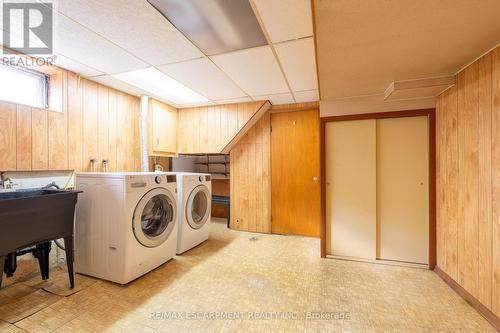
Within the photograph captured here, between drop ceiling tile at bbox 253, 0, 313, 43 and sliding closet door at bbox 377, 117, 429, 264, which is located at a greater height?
drop ceiling tile at bbox 253, 0, 313, 43

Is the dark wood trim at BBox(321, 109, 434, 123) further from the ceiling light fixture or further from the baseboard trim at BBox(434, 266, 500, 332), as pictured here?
the ceiling light fixture

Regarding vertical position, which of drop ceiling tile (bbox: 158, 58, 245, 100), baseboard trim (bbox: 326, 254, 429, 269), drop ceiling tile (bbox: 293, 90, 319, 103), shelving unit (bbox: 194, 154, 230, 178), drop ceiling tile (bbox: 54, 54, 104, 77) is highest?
drop ceiling tile (bbox: 54, 54, 104, 77)

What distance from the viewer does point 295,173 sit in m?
3.48

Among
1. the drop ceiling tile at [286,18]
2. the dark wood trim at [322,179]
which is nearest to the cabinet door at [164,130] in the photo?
the drop ceiling tile at [286,18]

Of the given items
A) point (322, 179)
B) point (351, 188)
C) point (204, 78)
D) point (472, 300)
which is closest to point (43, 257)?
point (204, 78)

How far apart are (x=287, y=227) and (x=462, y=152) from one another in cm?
233

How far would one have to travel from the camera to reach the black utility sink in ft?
4.86

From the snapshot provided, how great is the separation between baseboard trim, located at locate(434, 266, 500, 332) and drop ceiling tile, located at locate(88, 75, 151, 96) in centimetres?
399

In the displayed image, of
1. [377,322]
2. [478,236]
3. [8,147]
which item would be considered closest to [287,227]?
[377,322]

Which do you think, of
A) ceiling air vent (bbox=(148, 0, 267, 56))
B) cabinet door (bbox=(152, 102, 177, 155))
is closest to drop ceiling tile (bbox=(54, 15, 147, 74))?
ceiling air vent (bbox=(148, 0, 267, 56))

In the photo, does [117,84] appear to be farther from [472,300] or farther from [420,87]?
[472,300]

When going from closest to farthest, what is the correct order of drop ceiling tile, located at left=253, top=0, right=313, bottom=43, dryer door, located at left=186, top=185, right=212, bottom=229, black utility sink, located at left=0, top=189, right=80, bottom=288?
1. drop ceiling tile, located at left=253, top=0, right=313, bottom=43
2. black utility sink, located at left=0, top=189, right=80, bottom=288
3. dryer door, located at left=186, top=185, right=212, bottom=229

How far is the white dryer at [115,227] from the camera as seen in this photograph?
195 centimetres

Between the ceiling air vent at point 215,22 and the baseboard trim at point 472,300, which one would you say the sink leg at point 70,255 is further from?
the baseboard trim at point 472,300
